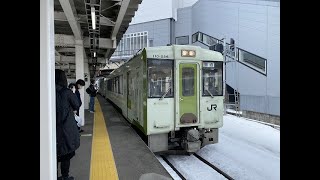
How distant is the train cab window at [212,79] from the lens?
738cm

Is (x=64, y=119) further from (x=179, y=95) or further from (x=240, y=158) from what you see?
(x=240, y=158)

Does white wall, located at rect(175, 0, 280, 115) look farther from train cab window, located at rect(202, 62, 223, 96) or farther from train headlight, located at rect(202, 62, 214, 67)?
train headlight, located at rect(202, 62, 214, 67)

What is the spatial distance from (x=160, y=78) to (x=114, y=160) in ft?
8.26

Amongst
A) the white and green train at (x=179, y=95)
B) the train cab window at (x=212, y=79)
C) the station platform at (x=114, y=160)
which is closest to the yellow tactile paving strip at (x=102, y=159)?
the station platform at (x=114, y=160)

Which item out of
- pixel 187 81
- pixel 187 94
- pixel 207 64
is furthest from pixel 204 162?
pixel 207 64

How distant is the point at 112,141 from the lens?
23.0 ft

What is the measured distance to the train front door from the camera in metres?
7.11

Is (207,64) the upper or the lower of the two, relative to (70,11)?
lower

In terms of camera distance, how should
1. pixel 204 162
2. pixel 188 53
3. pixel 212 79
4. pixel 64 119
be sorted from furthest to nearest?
pixel 212 79 < pixel 188 53 < pixel 204 162 < pixel 64 119

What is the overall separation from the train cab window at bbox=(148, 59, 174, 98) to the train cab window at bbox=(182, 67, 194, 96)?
1.20ft

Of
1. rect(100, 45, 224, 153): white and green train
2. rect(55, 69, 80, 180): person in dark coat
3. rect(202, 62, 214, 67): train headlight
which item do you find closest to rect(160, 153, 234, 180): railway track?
rect(100, 45, 224, 153): white and green train

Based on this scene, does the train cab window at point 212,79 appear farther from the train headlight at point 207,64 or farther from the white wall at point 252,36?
the white wall at point 252,36

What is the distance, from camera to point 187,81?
7.27 m
